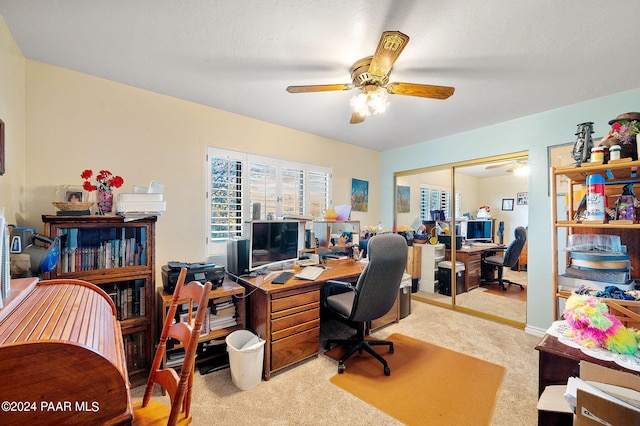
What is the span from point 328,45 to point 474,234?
3363mm

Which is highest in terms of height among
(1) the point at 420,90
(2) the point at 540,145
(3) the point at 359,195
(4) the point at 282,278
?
(1) the point at 420,90

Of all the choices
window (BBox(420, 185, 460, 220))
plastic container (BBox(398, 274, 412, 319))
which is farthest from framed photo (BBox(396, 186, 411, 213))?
plastic container (BBox(398, 274, 412, 319))

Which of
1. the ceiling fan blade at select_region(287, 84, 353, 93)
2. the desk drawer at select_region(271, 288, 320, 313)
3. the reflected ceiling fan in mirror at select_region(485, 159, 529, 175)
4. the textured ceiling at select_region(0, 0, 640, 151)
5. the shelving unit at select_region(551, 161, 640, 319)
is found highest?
the textured ceiling at select_region(0, 0, 640, 151)

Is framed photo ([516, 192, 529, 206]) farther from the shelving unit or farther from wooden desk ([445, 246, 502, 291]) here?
the shelving unit

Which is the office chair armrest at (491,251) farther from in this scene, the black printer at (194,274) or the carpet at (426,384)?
the black printer at (194,274)

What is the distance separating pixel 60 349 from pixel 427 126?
3.70 metres

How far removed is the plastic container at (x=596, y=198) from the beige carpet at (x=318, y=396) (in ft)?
4.43

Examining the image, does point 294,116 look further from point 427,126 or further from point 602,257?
point 602,257

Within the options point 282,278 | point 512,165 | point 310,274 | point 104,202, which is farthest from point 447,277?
point 104,202

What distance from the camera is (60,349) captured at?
2.21ft

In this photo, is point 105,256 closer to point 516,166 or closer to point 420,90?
point 420,90

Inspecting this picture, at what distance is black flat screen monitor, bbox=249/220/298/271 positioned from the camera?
8.08 ft

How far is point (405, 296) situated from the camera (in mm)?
3381

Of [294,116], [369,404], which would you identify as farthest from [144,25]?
[369,404]
